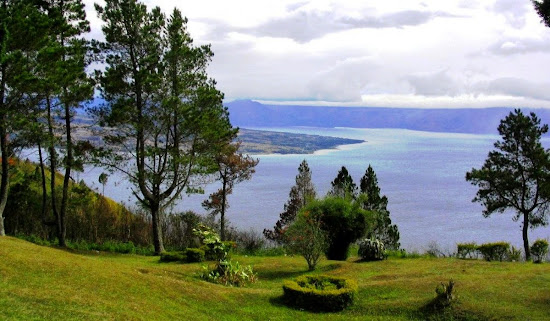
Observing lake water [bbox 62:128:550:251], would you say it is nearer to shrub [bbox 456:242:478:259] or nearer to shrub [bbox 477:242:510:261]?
shrub [bbox 456:242:478:259]

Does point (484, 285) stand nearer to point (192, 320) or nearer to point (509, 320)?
point (509, 320)

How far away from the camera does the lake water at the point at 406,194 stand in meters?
47.5

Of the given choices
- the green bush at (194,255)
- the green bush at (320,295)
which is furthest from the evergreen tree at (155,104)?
the green bush at (320,295)

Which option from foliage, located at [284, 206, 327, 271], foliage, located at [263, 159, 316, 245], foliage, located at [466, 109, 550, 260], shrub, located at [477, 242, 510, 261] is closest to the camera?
foliage, located at [284, 206, 327, 271]

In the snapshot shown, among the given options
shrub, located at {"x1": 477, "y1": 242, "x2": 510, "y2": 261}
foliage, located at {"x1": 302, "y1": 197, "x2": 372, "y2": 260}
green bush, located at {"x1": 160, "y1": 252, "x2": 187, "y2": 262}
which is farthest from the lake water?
foliage, located at {"x1": 302, "y1": 197, "x2": 372, "y2": 260}

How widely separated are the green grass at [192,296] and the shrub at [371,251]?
14.1 ft

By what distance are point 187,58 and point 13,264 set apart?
14569 millimetres

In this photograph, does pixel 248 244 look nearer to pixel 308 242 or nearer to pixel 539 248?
pixel 308 242

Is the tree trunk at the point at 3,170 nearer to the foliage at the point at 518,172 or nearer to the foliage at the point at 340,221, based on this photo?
the foliage at the point at 340,221

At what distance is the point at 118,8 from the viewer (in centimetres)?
2167

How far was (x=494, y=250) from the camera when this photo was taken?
20578mm

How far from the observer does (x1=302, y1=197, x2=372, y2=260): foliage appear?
2094 cm

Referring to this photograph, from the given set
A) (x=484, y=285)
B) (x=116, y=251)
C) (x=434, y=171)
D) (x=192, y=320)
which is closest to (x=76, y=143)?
(x=116, y=251)

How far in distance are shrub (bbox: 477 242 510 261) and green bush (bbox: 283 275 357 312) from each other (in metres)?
10.6
